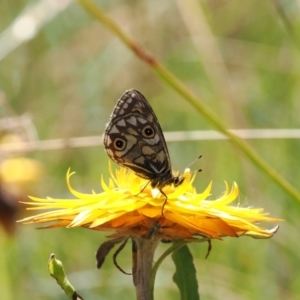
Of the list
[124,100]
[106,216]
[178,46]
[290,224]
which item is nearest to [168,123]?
[178,46]

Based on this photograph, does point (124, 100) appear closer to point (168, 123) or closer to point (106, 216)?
point (106, 216)

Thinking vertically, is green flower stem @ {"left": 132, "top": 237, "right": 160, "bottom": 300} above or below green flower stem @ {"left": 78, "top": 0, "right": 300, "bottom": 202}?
below

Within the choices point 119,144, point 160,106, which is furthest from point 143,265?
point 160,106

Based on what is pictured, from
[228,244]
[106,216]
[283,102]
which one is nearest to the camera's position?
[106,216]

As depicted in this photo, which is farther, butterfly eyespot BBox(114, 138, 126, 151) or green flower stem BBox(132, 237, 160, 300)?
butterfly eyespot BBox(114, 138, 126, 151)

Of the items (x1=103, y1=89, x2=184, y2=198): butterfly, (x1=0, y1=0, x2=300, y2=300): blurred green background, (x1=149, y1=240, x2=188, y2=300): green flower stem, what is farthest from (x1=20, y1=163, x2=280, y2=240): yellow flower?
(x1=0, y1=0, x2=300, y2=300): blurred green background

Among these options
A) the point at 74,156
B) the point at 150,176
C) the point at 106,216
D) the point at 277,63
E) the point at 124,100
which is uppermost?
the point at 277,63

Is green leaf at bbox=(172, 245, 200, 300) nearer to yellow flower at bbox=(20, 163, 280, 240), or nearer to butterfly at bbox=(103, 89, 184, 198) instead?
yellow flower at bbox=(20, 163, 280, 240)
